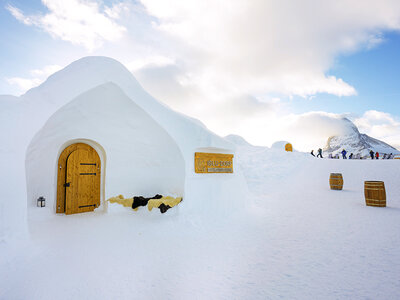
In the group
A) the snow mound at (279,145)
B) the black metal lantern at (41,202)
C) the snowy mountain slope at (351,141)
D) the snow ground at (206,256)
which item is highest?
the snowy mountain slope at (351,141)

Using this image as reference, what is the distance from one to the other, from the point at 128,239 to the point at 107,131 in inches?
135

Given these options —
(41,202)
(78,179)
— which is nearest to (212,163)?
(78,179)

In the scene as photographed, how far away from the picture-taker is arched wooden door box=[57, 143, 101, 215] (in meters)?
6.10

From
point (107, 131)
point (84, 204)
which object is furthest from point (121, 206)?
point (107, 131)

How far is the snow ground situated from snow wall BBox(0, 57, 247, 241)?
1.59 ft

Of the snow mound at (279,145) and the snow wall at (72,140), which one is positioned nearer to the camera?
the snow wall at (72,140)

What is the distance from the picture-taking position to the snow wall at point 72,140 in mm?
3539

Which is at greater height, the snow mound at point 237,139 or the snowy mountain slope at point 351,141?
the snowy mountain slope at point 351,141

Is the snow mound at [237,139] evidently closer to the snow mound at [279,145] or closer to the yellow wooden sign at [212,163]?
the snow mound at [279,145]

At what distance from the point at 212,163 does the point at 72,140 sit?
4.10 m

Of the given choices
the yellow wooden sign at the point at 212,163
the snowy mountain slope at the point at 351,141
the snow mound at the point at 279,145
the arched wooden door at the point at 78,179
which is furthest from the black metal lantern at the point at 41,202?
the snowy mountain slope at the point at 351,141

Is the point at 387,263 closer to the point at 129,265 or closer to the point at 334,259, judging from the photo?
the point at 334,259

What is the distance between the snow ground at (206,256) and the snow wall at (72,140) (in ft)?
1.59

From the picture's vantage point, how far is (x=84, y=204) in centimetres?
637
